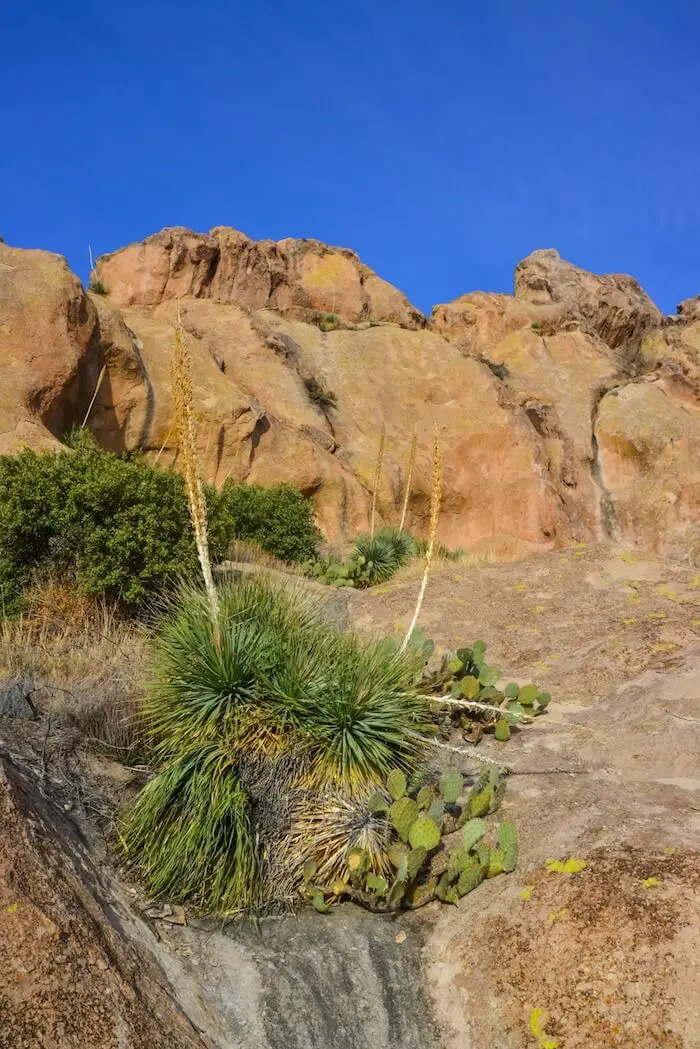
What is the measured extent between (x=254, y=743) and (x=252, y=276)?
96.7 ft

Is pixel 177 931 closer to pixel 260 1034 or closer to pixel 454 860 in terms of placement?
pixel 260 1034

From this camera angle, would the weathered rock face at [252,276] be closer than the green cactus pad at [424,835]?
No

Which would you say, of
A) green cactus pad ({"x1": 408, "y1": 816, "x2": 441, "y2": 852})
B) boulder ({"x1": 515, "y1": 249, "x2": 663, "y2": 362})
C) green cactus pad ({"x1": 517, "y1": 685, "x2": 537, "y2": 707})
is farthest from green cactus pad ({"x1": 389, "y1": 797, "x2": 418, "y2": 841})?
boulder ({"x1": 515, "y1": 249, "x2": 663, "y2": 362})

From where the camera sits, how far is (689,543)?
29.9 meters

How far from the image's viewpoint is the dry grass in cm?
643

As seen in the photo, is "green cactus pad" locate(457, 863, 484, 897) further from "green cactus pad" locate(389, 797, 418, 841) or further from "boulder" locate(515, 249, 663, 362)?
"boulder" locate(515, 249, 663, 362)

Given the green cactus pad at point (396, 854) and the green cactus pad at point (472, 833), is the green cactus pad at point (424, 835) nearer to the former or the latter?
the green cactus pad at point (396, 854)

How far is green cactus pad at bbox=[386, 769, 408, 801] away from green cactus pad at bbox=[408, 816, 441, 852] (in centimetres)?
30

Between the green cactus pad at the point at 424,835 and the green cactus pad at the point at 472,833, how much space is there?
0.24m

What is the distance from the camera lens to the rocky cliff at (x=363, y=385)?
2058 centimetres

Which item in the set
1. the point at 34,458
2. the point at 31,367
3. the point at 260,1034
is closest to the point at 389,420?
the point at 31,367

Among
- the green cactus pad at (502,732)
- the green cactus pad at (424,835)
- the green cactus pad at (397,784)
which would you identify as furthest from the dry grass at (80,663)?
the green cactus pad at (502,732)

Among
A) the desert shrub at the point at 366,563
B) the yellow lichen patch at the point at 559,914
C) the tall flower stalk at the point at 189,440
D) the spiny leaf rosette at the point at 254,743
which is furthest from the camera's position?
the desert shrub at the point at 366,563

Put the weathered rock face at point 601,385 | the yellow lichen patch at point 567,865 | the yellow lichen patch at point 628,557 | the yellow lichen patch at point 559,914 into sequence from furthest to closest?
1. the weathered rock face at point 601,385
2. the yellow lichen patch at point 628,557
3. the yellow lichen patch at point 567,865
4. the yellow lichen patch at point 559,914
